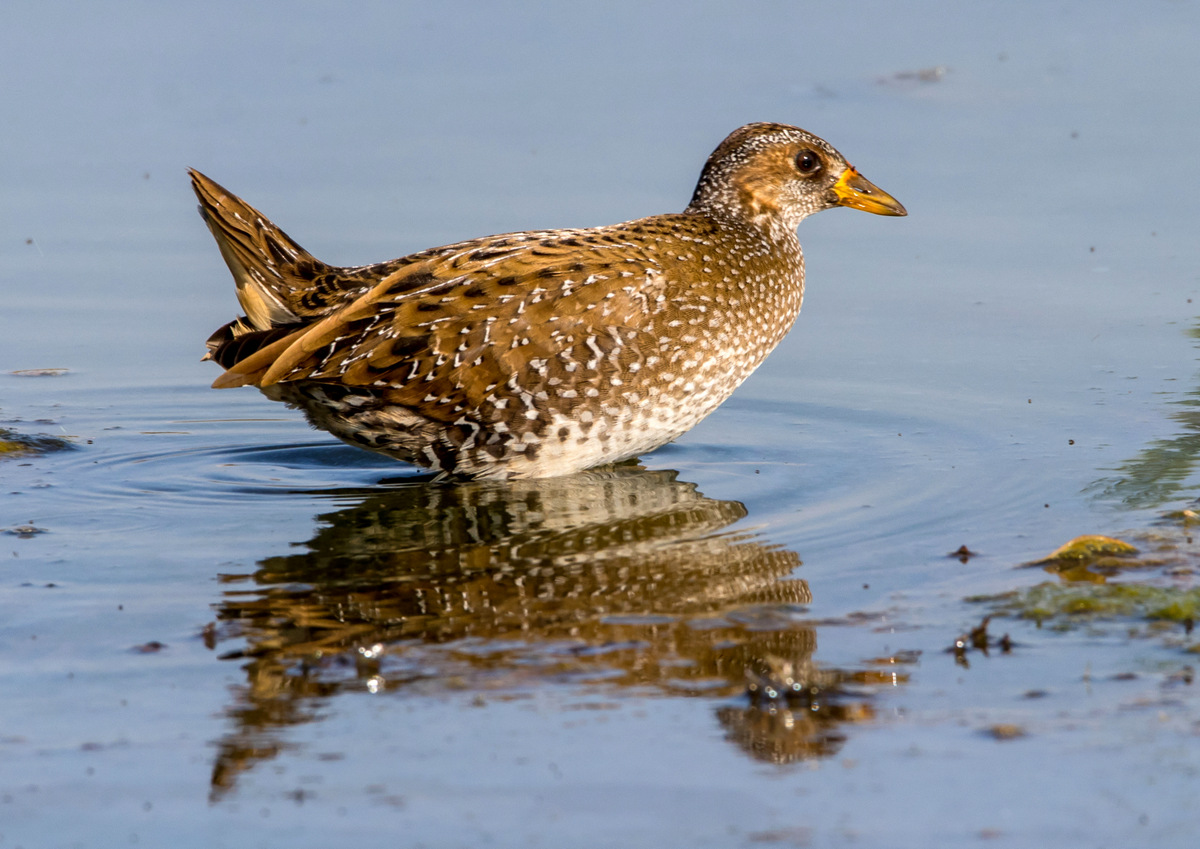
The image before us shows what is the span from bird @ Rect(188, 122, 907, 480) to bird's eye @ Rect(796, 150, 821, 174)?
0.81m

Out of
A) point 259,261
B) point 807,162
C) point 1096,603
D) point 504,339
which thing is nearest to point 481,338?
point 504,339

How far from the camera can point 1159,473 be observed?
729 centimetres

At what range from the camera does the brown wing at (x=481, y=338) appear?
24.3 feet

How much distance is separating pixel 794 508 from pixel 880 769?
2.76 meters

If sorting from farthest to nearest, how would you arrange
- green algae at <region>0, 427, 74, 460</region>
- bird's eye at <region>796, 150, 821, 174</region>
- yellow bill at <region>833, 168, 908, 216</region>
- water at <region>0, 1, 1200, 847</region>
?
yellow bill at <region>833, 168, 908, 216</region> → bird's eye at <region>796, 150, 821, 174</region> → green algae at <region>0, 427, 74, 460</region> → water at <region>0, 1, 1200, 847</region>

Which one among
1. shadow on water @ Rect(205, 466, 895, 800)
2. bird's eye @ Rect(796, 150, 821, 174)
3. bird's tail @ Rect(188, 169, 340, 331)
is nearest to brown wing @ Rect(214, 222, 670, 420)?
bird's tail @ Rect(188, 169, 340, 331)

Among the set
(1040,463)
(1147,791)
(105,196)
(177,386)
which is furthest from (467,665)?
(105,196)

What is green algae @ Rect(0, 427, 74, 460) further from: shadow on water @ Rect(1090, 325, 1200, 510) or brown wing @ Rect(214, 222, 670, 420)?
shadow on water @ Rect(1090, 325, 1200, 510)

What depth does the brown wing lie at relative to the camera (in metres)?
7.41

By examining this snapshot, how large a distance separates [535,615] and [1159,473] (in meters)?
3.13

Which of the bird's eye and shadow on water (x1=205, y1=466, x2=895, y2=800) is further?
the bird's eye

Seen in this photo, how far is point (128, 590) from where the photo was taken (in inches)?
241

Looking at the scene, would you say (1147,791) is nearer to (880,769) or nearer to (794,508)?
(880,769)

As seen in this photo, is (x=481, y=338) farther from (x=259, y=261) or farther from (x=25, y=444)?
(x=25, y=444)
